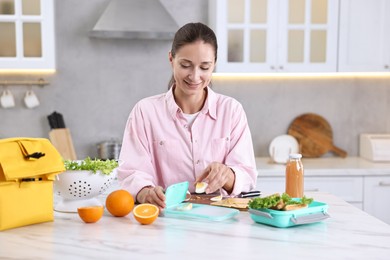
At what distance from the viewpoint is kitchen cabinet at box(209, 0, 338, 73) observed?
4180 mm

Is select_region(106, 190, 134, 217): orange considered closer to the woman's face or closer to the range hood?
the woman's face

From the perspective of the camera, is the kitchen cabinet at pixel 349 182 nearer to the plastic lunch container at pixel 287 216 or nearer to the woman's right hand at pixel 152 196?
the woman's right hand at pixel 152 196

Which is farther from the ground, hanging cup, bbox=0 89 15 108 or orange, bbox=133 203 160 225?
hanging cup, bbox=0 89 15 108

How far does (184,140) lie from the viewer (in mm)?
2611

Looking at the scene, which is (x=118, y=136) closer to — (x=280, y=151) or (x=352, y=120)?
(x=280, y=151)

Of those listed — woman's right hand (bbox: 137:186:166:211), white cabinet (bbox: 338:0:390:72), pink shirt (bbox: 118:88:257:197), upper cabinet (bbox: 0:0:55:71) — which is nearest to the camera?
woman's right hand (bbox: 137:186:166:211)

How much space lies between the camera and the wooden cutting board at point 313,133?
180 inches

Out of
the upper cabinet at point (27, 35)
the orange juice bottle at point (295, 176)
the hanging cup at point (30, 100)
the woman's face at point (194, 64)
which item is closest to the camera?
the orange juice bottle at point (295, 176)

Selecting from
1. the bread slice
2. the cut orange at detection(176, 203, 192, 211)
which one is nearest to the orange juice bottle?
the bread slice

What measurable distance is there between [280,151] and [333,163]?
38 centimetres

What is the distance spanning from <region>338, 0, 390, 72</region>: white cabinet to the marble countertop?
26.0 inches

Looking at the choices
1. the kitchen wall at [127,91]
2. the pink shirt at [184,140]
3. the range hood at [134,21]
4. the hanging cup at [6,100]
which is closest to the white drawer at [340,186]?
the kitchen wall at [127,91]

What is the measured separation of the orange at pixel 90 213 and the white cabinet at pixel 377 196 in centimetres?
247

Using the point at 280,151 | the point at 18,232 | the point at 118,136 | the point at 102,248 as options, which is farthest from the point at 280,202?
the point at 118,136
